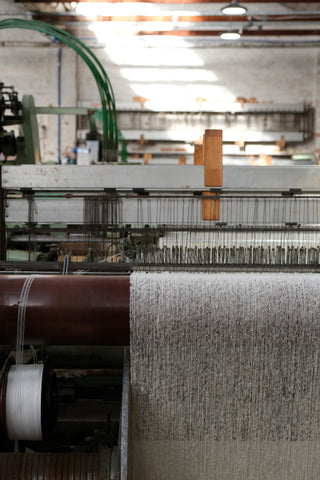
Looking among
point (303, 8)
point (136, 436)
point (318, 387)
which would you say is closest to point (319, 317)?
point (318, 387)

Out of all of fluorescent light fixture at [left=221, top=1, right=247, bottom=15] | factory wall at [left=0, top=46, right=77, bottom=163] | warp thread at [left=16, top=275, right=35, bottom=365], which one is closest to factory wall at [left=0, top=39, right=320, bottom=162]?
factory wall at [left=0, top=46, right=77, bottom=163]

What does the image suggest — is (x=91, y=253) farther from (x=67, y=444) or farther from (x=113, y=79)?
(x=113, y=79)

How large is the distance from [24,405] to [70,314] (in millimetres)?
235

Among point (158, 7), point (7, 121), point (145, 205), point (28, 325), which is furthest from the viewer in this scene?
point (158, 7)

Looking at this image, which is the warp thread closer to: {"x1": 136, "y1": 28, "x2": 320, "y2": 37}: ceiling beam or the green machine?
the green machine

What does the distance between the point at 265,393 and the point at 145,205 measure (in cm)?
78

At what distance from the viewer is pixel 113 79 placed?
22.4 feet

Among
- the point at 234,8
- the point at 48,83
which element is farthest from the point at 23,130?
the point at 48,83

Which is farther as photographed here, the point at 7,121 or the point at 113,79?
the point at 113,79

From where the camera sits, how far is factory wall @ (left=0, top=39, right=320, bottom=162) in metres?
6.77

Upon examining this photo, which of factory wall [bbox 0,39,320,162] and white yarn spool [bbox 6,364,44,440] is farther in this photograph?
factory wall [bbox 0,39,320,162]

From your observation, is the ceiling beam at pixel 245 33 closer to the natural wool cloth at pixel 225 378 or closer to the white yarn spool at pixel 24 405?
the natural wool cloth at pixel 225 378

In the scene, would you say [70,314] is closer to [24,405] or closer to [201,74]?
[24,405]

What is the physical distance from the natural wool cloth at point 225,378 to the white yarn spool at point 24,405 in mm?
229
